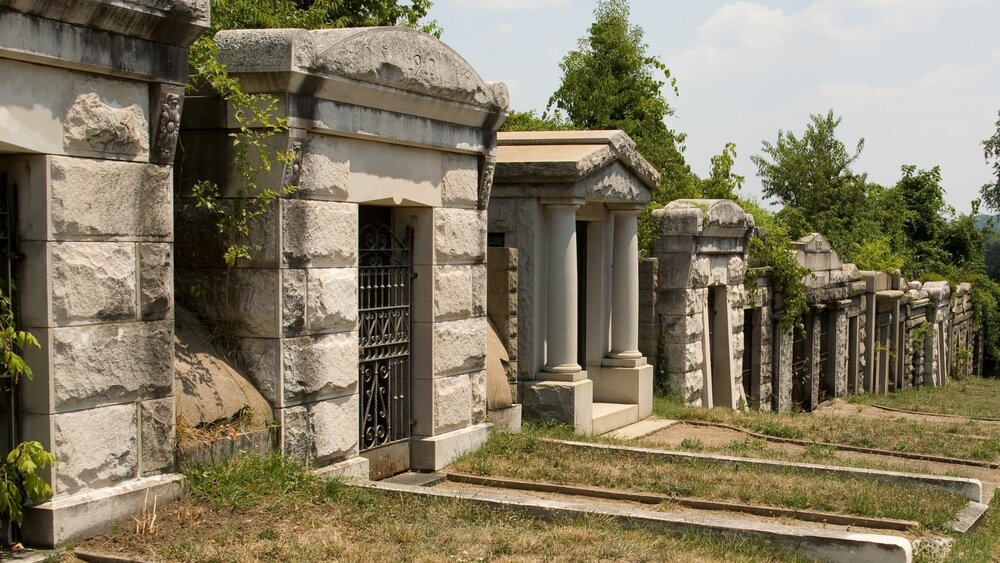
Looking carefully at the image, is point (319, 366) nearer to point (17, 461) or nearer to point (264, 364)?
point (264, 364)

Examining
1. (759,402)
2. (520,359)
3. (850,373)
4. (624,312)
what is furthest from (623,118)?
(520,359)

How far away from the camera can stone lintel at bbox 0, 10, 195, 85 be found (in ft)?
18.6

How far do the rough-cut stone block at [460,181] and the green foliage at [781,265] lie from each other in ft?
29.9

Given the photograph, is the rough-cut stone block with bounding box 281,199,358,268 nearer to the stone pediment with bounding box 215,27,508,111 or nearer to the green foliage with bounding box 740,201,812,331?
the stone pediment with bounding box 215,27,508,111

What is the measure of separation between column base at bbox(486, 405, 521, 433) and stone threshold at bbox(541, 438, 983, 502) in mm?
559

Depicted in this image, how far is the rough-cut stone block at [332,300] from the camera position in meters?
7.80

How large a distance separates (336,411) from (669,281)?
7.94m

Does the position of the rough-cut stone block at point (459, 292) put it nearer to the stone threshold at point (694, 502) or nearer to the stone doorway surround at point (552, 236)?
the stone threshold at point (694, 502)

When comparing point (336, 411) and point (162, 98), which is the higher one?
point (162, 98)

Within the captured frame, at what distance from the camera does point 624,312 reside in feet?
44.8

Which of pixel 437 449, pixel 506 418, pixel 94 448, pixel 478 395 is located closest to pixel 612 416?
pixel 506 418

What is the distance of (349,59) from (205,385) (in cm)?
A: 237

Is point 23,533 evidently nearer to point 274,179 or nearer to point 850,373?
point 274,179

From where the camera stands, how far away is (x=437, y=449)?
9.34 metres
